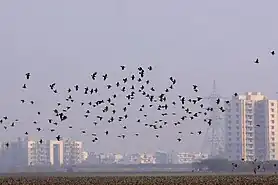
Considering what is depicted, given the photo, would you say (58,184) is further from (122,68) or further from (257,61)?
(257,61)

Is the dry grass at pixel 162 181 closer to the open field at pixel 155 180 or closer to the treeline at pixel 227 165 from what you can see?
the open field at pixel 155 180

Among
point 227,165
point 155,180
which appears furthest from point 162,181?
point 227,165

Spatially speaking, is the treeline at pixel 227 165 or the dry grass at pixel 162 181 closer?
the dry grass at pixel 162 181

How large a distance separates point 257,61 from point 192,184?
21.7m

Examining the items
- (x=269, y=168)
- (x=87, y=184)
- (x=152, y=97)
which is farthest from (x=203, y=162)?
(x=152, y=97)

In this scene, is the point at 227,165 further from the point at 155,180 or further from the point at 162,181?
the point at 162,181

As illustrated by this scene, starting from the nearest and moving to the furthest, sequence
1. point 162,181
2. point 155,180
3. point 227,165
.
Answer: point 162,181 < point 155,180 < point 227,165

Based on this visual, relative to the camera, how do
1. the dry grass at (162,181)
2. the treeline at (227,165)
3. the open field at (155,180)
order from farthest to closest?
1. the treeline at (227,165)
2. the open field at (155,180)
3. the dry grass at (162,181)

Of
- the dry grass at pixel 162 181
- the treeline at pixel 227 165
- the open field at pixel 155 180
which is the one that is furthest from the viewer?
the treeline at pixel 227 165

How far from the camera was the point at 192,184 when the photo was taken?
73.8m

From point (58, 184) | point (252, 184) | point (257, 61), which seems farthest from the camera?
point (58, 184)

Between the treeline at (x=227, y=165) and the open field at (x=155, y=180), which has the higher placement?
the open field at (x=155, y=180)

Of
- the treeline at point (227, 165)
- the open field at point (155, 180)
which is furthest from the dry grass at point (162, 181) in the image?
the treeline at point (227, 165)

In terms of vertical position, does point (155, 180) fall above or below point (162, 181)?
below
